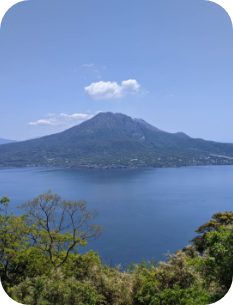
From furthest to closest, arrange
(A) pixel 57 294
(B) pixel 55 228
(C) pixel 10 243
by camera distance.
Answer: (B) pixel 55 228
(C) pixel 10 243
(A) pixel 57 294

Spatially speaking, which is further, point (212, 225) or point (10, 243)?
point (212, 225)

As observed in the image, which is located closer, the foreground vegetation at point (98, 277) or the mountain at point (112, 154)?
the foreground vegetation at point (98, 277)

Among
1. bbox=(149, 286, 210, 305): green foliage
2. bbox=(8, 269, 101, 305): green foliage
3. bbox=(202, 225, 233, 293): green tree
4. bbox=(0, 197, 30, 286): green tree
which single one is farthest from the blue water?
bbox=(202, 225, 233, 293): green tree

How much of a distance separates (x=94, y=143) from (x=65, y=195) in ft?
439

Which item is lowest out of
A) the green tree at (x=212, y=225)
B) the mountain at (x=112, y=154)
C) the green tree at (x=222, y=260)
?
the green tree at (x=212, y=225)

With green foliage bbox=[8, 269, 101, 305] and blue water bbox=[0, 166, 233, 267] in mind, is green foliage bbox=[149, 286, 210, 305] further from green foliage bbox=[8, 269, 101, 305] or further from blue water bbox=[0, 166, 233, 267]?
blue water bbox=[0, 166, 233, 267]

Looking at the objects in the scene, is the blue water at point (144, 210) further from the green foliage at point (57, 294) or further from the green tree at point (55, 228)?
the green foliage at point (57, 294)

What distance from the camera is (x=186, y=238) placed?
34.4m

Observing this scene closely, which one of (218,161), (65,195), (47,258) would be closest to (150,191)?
(65,195)

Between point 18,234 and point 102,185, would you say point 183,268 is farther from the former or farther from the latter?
point 102,185

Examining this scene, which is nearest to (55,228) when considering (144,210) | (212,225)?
(212,225)

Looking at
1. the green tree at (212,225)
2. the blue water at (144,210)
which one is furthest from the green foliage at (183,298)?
the blue water at (144,210)

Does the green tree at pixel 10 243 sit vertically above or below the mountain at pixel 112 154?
below

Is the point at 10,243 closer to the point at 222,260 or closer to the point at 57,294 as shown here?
the point at 57,294
